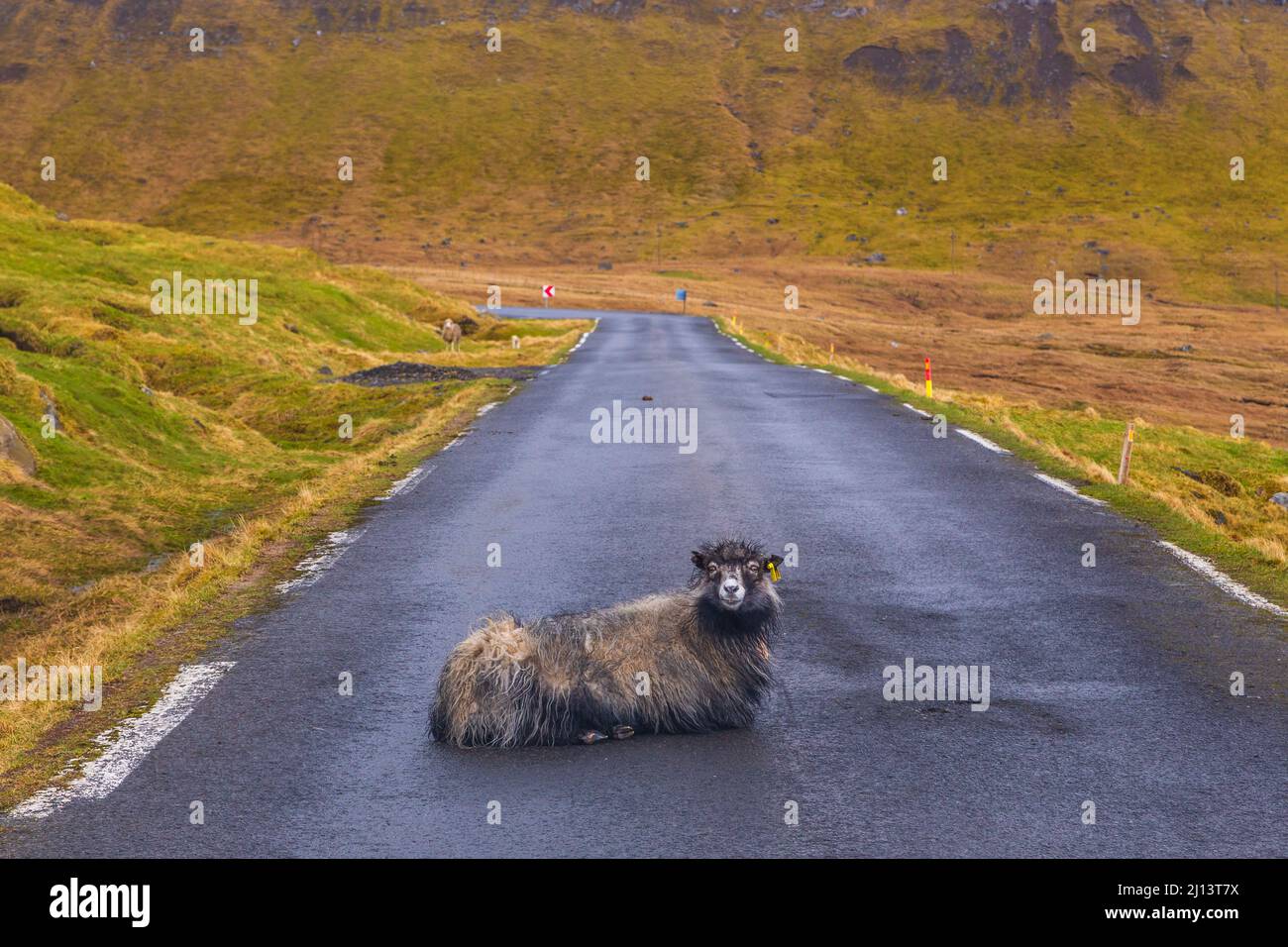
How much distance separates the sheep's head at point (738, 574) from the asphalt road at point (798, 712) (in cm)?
66

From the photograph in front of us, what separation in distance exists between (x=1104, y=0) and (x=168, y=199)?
136m

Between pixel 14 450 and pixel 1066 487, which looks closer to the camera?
pixel 1066 487

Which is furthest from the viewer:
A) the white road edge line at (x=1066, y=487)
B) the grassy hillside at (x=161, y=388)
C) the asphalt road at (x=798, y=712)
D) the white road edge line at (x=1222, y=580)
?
the grassy hillside at (x=161, y=388)

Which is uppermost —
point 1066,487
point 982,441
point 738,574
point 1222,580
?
point 738,574

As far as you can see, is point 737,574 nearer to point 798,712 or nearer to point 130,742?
point 798,712

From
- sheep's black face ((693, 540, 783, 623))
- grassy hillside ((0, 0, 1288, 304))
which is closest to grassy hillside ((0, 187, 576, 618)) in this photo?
sheep's black face ((693, 540, 783, 623))

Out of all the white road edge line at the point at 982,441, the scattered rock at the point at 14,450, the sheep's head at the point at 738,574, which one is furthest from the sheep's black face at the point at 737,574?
the scattered rock at the point at 14,450

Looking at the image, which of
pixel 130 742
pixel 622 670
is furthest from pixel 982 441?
pixel 130 742

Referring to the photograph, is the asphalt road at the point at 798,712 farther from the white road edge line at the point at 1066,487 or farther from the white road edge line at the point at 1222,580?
the white road edge line at the point at 1066,487

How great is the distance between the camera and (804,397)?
2691 centimetres

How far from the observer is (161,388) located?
100ft

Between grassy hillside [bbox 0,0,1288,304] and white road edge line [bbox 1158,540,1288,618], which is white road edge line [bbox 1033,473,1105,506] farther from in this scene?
grassy hillside [bbox 0,0,1288,304]

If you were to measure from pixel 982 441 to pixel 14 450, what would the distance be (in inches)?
521

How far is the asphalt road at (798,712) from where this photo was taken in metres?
5.86
